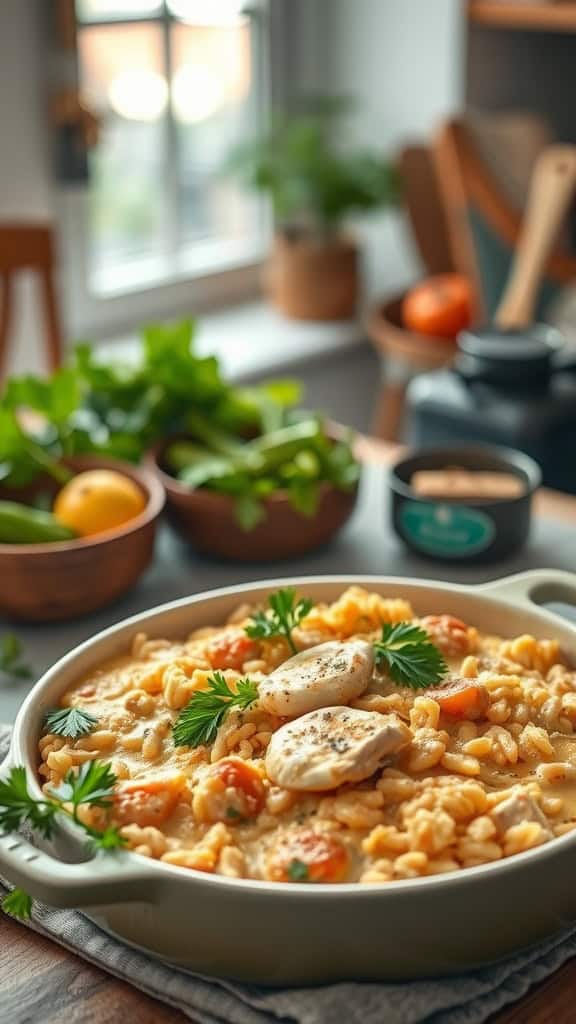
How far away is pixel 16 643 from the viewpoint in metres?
1.33

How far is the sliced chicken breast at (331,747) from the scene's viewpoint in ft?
2.91

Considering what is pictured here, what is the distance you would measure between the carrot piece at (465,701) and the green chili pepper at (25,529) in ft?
1.70


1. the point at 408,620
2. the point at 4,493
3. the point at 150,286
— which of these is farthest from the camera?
the point at 150,286

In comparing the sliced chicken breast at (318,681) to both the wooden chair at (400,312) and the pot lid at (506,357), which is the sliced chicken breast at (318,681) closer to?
the pot lid at (506,357)

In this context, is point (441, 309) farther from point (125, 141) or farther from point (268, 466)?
point (268, 466)

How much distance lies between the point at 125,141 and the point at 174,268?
325 millimetres

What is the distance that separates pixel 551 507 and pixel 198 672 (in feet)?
2.52

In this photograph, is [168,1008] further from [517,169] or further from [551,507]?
[517,169]

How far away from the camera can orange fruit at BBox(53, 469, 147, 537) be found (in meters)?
1.43

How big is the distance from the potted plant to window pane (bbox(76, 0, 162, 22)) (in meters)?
0.36

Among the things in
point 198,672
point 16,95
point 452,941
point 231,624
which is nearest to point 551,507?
point 231,624

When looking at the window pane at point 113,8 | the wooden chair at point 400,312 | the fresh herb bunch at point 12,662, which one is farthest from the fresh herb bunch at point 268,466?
the window pane at point 113,8

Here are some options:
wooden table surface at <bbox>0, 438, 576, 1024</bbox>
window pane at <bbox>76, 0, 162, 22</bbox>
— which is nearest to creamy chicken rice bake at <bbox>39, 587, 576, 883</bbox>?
wooden table surface at <bbox>0, 438, 576, 1024</bbox>

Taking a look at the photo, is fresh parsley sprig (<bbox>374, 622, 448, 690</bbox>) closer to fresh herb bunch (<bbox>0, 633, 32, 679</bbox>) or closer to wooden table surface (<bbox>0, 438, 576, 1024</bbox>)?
wooden table surface (<bbox>0, 438, 576, 1024</bbox>)
